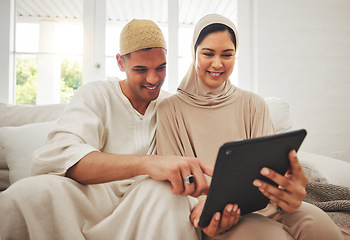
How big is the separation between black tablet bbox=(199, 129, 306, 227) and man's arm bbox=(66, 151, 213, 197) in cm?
9

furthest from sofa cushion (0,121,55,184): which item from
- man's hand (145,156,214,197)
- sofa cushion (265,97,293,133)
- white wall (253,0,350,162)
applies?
white wall (253,0,350,162)

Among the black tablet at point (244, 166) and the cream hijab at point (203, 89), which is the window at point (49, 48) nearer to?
the cream hijab at point (203, 89)

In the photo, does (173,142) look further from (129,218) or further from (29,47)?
(29,47)

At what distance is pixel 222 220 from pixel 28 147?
1164 millimetres

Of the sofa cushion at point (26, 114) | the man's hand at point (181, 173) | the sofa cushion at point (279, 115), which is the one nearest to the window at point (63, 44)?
the sofa cushion at point (26, 114)

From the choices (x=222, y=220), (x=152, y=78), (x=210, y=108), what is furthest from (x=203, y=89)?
(x=222, y=220)

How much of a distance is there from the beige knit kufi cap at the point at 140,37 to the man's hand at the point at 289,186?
717 mm

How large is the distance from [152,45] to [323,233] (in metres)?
0.93

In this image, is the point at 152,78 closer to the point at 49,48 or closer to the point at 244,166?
the point at 244,166

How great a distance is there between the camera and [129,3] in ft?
8.96

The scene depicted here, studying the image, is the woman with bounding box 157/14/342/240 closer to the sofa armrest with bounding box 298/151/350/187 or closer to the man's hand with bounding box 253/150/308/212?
the man's hand with bounding box 253/150/308/212

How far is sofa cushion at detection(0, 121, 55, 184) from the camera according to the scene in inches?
56.5

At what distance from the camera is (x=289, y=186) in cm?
80

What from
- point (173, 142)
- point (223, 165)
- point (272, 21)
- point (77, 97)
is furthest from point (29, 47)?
point (223, 165)
